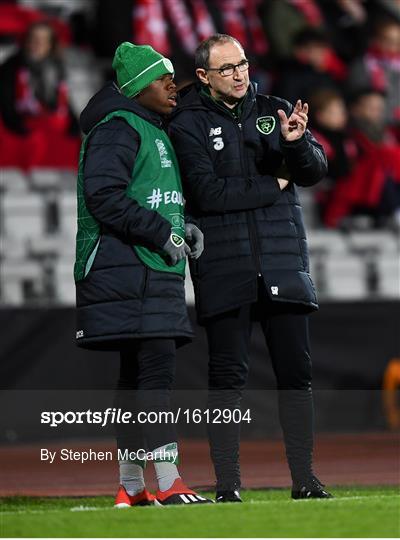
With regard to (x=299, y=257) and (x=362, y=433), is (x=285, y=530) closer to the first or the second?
(x=299, y=257)

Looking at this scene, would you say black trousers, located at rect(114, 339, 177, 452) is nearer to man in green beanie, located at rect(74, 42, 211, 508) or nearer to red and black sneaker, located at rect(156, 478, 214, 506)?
man in green beanie, located at rect(74, 42, 211, 508)

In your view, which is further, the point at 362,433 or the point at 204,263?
the point at 362,433

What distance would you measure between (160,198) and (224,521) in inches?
55.9

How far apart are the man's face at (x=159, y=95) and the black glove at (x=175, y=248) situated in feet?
1.96

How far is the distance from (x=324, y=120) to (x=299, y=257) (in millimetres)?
8241

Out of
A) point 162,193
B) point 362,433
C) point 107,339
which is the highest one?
point 162,193

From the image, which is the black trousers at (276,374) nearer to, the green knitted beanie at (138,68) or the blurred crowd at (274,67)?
the green knitted beanie at (138,68)

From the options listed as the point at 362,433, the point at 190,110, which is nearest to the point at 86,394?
the point at 362,433

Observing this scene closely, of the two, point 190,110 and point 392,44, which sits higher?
point 392,44

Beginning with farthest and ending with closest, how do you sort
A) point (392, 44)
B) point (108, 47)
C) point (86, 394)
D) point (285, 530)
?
point (392, 44) → point (108, 47) → point (86, 394) → point (285, 530)

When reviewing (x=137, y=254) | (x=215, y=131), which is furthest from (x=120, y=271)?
(x=215, y=131)

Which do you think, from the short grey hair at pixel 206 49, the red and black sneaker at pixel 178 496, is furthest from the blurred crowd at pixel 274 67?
the red and black sneaker at pixel 178 496

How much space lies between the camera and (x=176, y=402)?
1095 cm

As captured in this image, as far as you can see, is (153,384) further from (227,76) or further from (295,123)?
(227,76)
